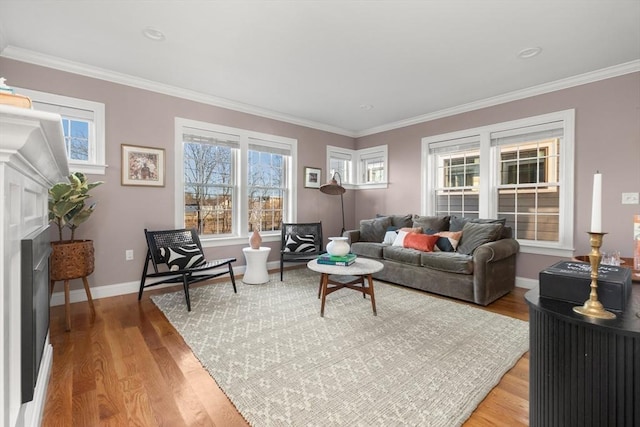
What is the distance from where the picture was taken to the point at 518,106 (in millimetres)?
3777

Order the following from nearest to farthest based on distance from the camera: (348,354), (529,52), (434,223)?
(348,354), (529,52), (434,223)

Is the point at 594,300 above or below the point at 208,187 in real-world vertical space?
below

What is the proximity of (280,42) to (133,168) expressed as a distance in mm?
2225

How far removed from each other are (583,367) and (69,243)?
3.48 m

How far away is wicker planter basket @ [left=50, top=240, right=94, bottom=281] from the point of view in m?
2.52

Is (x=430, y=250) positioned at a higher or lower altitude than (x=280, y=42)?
lower

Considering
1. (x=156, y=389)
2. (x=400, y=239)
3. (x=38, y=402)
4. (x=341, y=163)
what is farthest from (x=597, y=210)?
(x=341, y=163)

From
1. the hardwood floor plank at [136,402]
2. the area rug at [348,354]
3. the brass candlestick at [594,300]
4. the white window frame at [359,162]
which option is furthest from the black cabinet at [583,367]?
the white window frame at [359,162]

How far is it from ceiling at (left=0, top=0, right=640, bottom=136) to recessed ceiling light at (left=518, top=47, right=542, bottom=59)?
0.20ft

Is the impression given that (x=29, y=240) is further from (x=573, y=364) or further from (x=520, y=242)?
(x=520, y=242)

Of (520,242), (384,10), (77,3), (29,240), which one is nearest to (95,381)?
(29,240)

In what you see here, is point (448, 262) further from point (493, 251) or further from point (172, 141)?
point (172, 141)

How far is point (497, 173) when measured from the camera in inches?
159

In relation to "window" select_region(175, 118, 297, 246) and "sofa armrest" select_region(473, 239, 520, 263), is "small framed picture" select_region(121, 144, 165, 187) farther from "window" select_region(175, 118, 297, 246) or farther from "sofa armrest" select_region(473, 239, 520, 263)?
"sofa armrest" select_region(473, 239, 520, 263)
